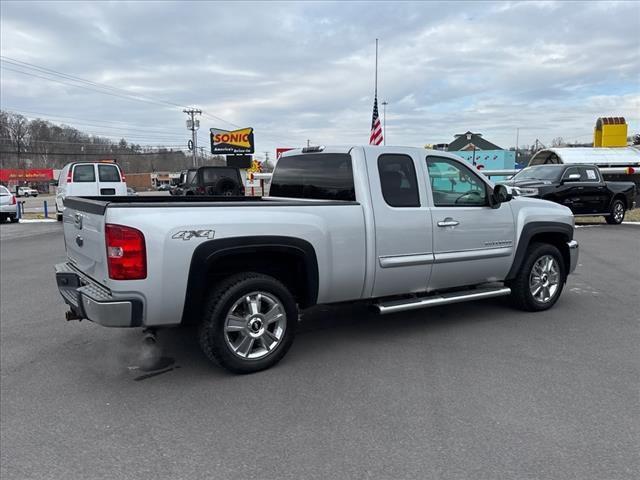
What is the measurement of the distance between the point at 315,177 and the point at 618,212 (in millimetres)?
14170

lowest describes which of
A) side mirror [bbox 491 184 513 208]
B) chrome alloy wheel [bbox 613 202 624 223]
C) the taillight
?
chrome alloy wheel [bbox 613 202 624 223]

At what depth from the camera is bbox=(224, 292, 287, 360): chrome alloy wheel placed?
159 inches

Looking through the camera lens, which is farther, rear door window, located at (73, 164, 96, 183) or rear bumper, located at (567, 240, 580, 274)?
rear door window, located at (73, 164, 96, 183)

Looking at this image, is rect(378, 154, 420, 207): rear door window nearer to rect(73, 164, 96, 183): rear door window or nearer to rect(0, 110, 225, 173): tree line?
rect(73, 164, 96, 183): rear door window

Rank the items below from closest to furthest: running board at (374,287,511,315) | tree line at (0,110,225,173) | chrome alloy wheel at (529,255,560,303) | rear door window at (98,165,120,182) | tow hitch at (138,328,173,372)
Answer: tow hitch at (138,328,173,372) < running board at (374,287,511,315) < chrome alloy wheel at (529,255,560,303) < rear door window at (98,165,120,182) < tree line at (0,110,225,173)

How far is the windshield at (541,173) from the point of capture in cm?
1461

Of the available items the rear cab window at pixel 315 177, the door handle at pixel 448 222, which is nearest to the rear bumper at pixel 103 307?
the rear cab window at pixel 315 177

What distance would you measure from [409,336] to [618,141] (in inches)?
1137

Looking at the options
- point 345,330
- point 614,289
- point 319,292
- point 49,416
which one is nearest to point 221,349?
point 319,292

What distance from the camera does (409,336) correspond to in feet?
16.8

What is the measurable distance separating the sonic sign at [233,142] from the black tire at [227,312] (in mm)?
33917

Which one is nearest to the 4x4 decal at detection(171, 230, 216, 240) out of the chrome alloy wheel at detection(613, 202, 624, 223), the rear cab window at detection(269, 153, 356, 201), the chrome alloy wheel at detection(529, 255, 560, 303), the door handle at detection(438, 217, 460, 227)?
the rear cab window at detection(269, 153, 356, 201)

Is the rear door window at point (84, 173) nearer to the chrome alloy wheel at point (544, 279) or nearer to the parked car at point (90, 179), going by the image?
the parked car at point (90, 179)

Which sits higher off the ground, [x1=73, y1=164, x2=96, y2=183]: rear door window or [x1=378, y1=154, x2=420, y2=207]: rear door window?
[x1=73, y1=164, x2=96, y2=183]: rear door window
